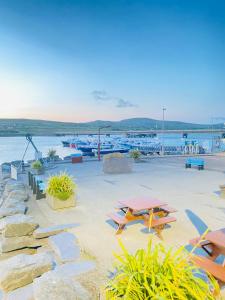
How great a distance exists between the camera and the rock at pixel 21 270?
2679 millimetres

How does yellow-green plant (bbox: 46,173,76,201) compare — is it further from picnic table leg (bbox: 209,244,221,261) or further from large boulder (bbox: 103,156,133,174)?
large boulder (bbox: 103,156,133,174)

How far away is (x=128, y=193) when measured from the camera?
7508mm

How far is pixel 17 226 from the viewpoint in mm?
4012

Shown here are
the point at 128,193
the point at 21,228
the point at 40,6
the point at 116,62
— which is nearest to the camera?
the point at 21,228

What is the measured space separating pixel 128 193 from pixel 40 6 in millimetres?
12832

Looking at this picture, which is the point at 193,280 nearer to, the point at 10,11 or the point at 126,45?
the point at 10,11

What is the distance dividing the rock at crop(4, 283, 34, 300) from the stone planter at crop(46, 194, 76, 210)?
10.6 ft

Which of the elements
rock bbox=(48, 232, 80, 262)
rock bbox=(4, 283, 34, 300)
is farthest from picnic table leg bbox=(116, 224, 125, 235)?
rock bbox=(4, 283, 34, 300)

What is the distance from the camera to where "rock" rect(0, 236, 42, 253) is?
382 centimetres

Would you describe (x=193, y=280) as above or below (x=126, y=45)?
below

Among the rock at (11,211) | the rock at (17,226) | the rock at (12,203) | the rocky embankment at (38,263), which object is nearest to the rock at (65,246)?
the rocky embankment at (38,263)

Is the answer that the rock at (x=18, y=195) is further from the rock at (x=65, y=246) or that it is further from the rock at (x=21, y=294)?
the rock at (x=21, y=294)

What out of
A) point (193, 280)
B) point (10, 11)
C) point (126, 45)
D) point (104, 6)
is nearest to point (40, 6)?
point (10, 11)

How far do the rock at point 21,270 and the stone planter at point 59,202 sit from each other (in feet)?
9.21
